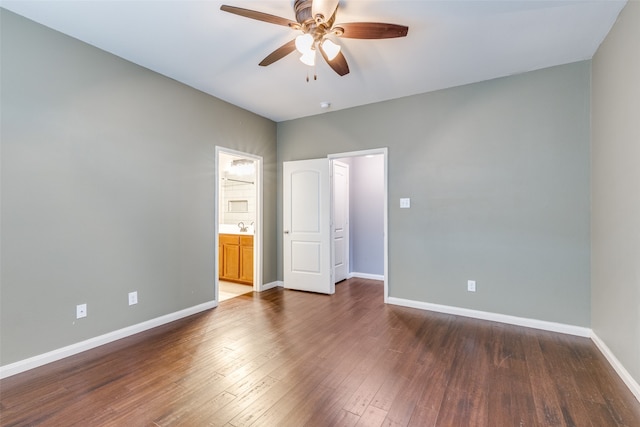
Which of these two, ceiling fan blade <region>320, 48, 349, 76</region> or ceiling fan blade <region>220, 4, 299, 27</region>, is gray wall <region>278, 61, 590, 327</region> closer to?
ceiling fan blade <region>320, 48, 349, 76</region>

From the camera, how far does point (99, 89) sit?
273cm

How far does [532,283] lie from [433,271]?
1002 mm

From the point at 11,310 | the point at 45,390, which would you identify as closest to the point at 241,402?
the point at 45,390

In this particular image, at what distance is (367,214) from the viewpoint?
5.48 metres

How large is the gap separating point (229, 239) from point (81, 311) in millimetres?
2564

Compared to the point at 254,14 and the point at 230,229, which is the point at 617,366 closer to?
the point at 254,14

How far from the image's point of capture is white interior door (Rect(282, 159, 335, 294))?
14.6ft

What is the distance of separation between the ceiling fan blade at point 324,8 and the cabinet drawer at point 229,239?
375 centimetres

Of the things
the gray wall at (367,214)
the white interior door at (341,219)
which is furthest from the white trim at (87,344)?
the gray wall at (367,214)

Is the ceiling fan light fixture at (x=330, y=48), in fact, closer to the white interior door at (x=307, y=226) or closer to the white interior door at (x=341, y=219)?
the white interior door at (x=307, y=226)

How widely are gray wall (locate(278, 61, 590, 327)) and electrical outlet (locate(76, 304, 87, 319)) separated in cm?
333

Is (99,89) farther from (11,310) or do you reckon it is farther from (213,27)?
(11,310)

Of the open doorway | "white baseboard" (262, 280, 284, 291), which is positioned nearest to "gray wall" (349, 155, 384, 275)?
the open doorway

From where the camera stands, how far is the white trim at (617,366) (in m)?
1.96
